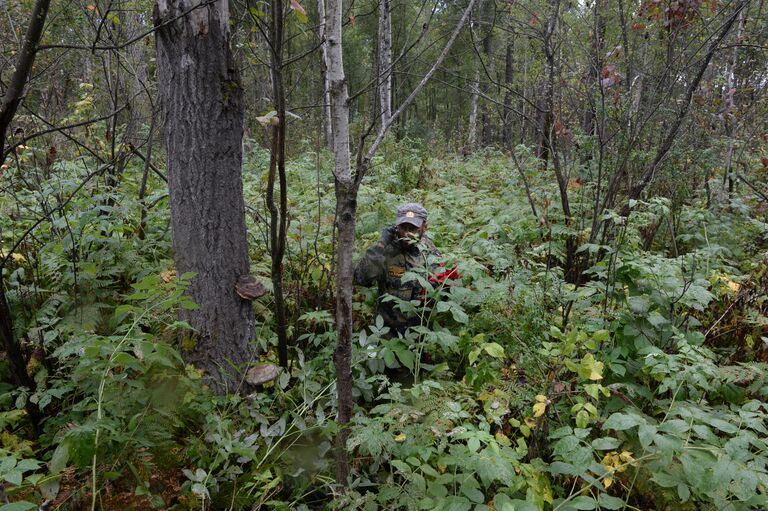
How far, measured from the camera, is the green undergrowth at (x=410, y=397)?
6.77 ft

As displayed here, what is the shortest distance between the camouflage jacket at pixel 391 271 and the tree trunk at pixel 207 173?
124cm

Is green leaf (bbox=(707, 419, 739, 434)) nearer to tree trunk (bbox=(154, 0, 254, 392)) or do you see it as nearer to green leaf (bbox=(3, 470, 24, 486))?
tree trunk (bbox=(154, 0, 254, 392))

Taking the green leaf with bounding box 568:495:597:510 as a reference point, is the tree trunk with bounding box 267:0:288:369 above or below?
above

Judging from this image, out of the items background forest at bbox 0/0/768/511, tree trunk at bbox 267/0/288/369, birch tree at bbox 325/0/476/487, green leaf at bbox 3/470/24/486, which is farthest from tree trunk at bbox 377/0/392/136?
green leaf at bbox 3/470/24/486

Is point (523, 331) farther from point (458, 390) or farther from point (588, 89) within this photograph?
point (588, 89)

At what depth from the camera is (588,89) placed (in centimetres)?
510

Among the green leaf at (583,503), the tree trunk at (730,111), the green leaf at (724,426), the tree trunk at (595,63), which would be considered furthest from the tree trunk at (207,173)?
the tree trunk at (730,111)

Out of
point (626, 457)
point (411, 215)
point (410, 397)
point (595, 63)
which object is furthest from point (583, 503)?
point (595, 63)

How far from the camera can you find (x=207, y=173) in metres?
2.83

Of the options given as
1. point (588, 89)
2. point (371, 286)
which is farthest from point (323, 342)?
point (588, 89)

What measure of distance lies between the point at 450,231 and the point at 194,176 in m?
3.25

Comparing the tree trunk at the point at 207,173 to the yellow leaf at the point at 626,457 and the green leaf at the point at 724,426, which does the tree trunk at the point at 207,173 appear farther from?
the green leaf at the point at 724,426

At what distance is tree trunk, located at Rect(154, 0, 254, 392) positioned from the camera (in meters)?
2.67

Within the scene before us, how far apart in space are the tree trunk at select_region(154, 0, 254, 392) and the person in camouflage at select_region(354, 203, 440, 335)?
125cm
